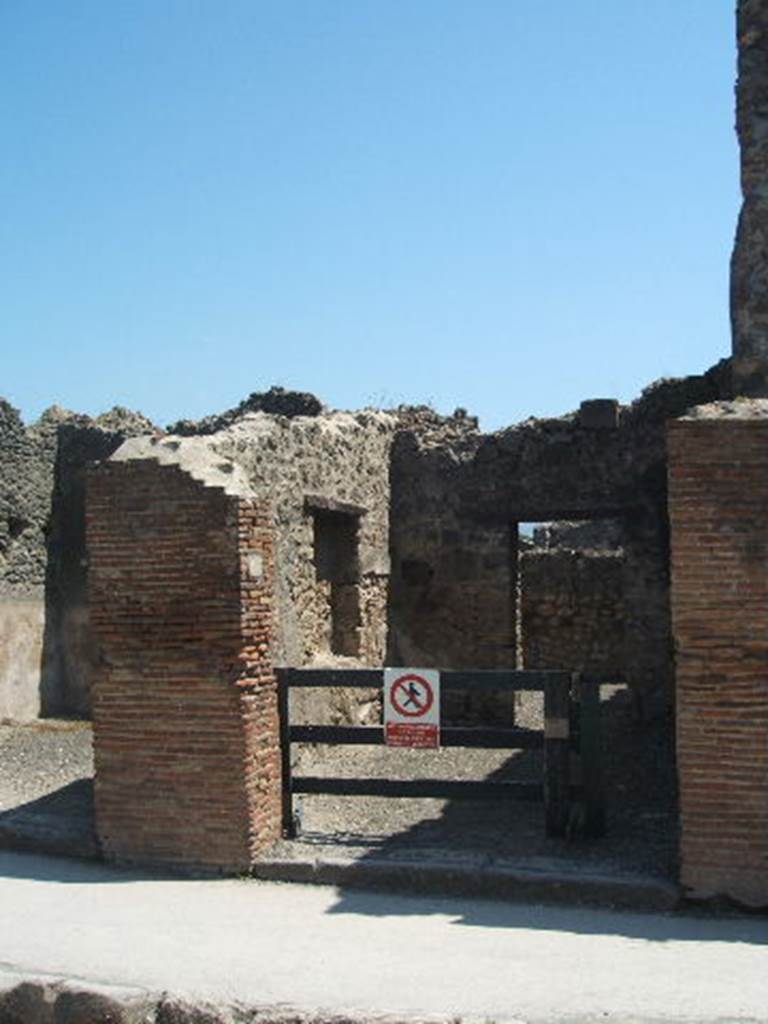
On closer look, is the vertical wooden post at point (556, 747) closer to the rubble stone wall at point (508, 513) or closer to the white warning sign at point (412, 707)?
the white warning sign at point (412, 707)

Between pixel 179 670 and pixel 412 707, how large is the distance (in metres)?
1.48

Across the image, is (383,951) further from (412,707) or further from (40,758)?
(40,758)

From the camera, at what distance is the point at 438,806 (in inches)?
352

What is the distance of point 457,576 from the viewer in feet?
40.0

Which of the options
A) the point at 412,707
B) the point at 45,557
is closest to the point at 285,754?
the point at 412,707

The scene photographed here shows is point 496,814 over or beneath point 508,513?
beneath

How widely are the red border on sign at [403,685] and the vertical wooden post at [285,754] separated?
676mm

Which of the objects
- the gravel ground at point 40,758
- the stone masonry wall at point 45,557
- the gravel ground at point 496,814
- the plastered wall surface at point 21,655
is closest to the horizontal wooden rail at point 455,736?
the gravel ground at point 496,814

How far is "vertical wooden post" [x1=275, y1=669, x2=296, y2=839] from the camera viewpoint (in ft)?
25.6

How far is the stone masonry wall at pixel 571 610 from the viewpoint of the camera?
1802cm

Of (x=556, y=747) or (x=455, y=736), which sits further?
(x=455, y=736)

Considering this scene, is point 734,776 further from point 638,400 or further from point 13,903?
point 638,400

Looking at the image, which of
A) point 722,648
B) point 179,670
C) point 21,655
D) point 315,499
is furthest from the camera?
point 21,655

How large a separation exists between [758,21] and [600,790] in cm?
644
